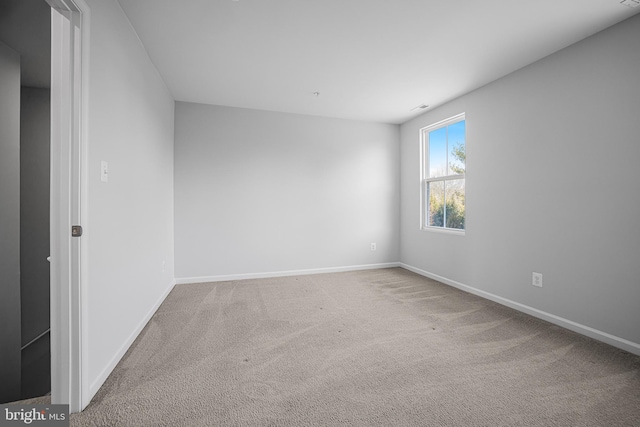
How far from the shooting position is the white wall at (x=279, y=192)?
13.1 feet

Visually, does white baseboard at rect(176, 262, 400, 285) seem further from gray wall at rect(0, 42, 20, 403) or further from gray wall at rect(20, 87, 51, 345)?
gray wall at rect(0, 42, 20, 403)

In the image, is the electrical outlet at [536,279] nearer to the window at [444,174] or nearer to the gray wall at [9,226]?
the window at [444,174]

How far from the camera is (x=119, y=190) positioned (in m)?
2.01

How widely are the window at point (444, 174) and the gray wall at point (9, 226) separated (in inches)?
177

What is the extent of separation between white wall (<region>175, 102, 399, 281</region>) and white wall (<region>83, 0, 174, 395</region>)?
92 centimetres

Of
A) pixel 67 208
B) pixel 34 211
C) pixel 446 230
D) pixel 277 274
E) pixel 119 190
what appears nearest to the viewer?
pixel 67 208

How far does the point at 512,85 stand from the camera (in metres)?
3.03

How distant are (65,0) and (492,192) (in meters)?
3.83

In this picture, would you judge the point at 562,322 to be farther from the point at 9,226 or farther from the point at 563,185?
the point at 9,226

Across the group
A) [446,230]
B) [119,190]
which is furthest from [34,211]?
[446,230]

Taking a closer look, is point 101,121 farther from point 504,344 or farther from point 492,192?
point 492,192

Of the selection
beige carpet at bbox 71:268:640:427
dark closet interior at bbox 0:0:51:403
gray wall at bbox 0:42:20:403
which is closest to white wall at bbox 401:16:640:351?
beige carpet at bbox 71:268:640:427

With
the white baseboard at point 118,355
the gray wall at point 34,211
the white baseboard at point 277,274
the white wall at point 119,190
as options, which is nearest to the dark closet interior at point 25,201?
the gray wall at point 34,211

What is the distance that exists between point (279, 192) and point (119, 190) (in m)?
2.51
